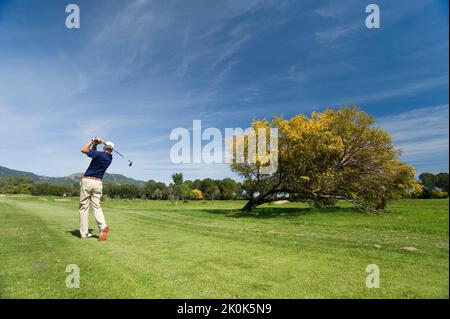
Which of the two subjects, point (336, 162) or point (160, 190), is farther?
A: point (160, 190)

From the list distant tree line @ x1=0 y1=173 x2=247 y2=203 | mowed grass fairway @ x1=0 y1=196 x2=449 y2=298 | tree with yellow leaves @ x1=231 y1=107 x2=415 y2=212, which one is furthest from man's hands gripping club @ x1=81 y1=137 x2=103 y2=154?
distant tree line @ x1=0 y1=173 x2=247 y2=203

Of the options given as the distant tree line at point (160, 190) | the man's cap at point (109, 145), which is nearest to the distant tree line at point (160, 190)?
the distant tree line at point (160, 190)

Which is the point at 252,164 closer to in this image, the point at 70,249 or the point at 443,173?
the point at 70,249

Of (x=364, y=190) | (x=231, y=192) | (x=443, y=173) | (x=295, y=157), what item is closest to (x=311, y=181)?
(x=295, y=157)

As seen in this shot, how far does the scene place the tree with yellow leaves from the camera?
2528 cm

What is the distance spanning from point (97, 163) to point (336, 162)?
73.7ft

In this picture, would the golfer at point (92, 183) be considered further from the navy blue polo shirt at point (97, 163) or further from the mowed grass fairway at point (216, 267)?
the mowed grass fairway at point (216, 267)

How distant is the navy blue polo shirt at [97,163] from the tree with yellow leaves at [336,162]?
17874 millimetres

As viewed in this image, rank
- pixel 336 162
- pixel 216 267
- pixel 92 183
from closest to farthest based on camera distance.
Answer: pixel 216 267
pixel 92 183
pixel 336 162

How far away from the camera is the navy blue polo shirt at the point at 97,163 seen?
9772 millimetres

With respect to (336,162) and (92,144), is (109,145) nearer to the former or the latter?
(92,144)

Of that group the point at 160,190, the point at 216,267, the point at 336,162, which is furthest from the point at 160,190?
the point at 216,267

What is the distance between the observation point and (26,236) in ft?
30.6

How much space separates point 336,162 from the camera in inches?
1065
